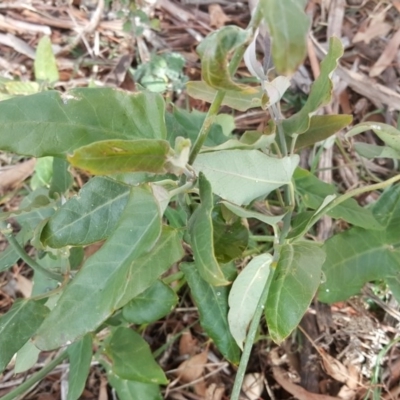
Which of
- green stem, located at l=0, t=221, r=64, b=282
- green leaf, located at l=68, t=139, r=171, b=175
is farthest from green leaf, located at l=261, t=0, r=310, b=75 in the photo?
green stem, located at l=0, t=221, r=64, b=282

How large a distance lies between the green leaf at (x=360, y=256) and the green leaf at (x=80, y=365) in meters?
0.42

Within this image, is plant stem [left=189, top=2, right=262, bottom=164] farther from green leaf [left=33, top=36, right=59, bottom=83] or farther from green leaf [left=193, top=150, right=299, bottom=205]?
green leaf [left=33, top=36, right=59, bottom=83]

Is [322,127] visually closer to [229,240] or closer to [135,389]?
[229,240]

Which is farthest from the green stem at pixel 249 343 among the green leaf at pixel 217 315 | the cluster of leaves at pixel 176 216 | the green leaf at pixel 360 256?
the green leaf at pixel 360 256

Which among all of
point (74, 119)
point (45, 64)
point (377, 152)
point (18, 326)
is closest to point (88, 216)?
point (74, 119)

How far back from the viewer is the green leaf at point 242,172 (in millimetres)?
711

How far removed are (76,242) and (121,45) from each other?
1.00m

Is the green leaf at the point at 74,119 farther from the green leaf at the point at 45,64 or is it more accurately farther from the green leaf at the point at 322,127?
the green leaf at the point at 45,64

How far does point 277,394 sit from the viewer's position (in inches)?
48.1

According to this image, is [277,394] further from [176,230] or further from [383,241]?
[176,230]

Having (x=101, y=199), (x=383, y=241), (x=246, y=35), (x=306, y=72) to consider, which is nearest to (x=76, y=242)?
(x=101, y=199)

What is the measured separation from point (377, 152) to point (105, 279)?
51 cm

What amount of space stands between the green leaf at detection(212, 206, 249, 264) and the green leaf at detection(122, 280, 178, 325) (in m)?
0.21

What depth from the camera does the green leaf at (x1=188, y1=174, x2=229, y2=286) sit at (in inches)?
22.3
